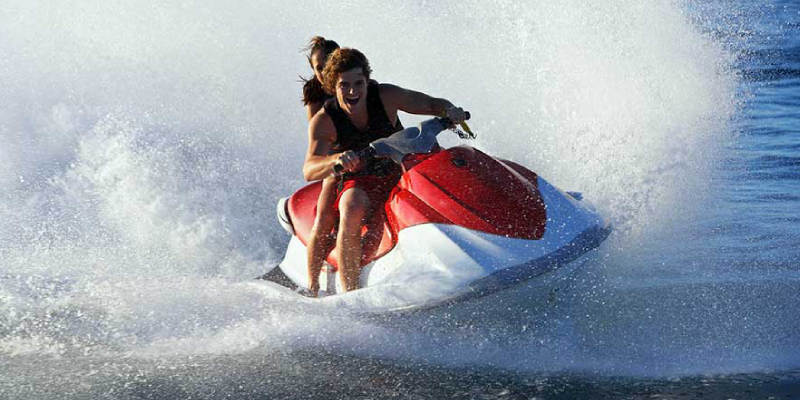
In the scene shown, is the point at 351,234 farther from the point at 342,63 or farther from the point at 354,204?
the point at 342,63

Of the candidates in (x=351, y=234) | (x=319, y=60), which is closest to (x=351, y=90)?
(x=351, y=234)

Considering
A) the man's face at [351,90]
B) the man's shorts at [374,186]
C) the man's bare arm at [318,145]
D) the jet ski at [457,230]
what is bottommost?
the jet ski at [457,230]

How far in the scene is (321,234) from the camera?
426 centimetres

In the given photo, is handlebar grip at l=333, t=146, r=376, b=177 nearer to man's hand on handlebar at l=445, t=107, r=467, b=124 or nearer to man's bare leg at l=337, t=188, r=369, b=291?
man's bare leg at l=337, t=188, r=369, b=291

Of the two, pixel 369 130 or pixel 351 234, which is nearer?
pixel 351 234

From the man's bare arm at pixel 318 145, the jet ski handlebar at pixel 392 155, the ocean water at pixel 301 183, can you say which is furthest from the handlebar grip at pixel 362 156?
the ocean water at pixel 301 183

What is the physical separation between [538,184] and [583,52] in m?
5.13

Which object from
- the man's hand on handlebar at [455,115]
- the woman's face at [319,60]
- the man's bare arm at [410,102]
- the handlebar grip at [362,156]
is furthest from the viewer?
the woman's face at [319,60]

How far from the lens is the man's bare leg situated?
12.9ft

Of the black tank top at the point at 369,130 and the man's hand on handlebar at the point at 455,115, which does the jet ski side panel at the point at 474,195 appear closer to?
the man's hand on handlebar at the point at 455,115

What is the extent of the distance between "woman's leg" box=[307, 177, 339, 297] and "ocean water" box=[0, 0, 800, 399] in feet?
0.71

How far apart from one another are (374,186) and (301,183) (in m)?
3.30

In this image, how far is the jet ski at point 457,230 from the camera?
3520 millimetres

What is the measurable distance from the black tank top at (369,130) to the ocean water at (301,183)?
0.70 metres
